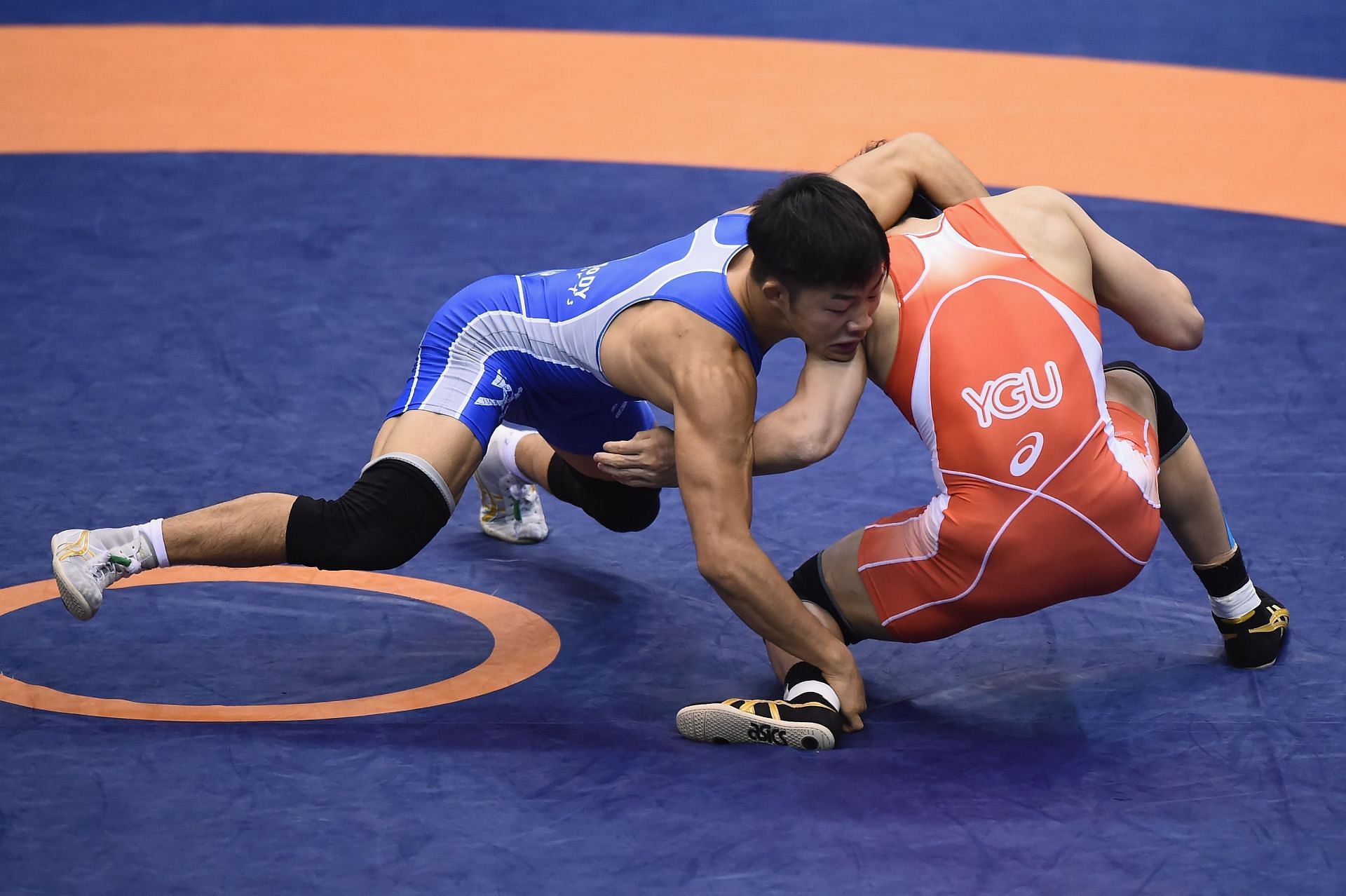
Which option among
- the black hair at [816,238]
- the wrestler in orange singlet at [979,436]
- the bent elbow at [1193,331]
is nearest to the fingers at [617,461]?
the wrestler in orange singlet at [979,436]

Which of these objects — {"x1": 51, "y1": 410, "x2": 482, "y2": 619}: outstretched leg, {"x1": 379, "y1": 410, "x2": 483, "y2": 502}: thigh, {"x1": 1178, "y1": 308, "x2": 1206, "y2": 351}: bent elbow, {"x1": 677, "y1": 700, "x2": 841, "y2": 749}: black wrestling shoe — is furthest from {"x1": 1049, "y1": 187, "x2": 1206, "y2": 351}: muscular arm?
{"x1": 51, "y1": 410, "x2": 482, "y2": 619}: outstretched leg

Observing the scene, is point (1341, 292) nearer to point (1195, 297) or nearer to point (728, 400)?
point (1195, 297)

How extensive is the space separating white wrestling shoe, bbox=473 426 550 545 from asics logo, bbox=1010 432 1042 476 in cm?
165

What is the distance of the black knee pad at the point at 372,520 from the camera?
3.70 meters

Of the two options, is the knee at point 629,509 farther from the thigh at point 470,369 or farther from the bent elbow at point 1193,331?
the bent elbow at point 1193,331

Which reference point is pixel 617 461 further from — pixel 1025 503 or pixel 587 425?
pixel 1025 503

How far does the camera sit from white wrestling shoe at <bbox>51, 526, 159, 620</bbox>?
11.7ft

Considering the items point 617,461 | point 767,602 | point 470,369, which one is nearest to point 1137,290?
point 767,602

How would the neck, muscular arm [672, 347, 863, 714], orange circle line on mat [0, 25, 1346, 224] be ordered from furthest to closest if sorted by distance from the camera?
orange circle line on mat [0, 25, 1346, 224]
the neck
muscular arm [672, 347, 863, 714]

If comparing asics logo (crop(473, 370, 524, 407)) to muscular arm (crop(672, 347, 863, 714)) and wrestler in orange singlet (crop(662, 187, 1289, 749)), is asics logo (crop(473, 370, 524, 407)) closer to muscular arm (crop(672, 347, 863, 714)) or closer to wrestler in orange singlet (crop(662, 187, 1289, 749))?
muscular arm (crop(672, 347, 863, 714))

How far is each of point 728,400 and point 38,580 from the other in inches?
75.8

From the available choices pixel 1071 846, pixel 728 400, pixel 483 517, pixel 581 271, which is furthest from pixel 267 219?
pixel 1071 846

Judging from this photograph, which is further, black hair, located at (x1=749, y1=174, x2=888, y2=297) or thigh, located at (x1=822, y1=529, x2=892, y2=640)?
thigh, located at (x1=822, y1=529, x2=892, y2=640)

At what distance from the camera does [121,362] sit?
559 centimetres
